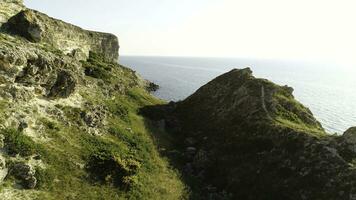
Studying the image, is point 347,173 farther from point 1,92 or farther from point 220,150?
point 1,92

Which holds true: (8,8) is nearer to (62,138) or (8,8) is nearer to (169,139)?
(62,138)

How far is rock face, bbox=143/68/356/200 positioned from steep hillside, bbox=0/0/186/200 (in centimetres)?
682

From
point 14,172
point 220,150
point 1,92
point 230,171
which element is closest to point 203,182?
point 230,171

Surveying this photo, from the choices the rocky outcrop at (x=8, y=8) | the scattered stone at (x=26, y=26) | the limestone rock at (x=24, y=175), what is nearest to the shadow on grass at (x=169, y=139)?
the limestone rock at (x=24, y=175)

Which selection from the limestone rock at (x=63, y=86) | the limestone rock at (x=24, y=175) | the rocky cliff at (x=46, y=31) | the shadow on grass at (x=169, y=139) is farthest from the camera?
the rocky cliff at (x=46, y=31)

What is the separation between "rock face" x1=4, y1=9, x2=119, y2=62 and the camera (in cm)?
5844

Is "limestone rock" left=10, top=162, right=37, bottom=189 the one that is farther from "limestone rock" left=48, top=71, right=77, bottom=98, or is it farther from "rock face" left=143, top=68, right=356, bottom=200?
"rock face" left=143, top=68, right=356, bottom=200

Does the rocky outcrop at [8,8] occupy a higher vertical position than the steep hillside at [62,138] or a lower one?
higher

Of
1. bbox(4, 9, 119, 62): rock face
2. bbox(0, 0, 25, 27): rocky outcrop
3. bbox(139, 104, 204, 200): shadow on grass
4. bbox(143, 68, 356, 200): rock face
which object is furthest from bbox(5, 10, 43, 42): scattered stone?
bbox(143, 68, 356, 200): rock face

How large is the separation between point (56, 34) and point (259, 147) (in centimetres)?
4987

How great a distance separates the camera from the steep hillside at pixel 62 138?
122 ft

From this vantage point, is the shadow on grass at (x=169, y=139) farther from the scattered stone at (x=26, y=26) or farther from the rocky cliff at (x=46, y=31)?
the scattered stone at (x=26, y=26)

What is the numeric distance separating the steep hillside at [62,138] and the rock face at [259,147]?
682cm

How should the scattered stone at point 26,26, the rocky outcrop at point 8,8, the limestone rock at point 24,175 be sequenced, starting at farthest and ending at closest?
the rocky outcrop at point 8,8
the scattered stone at point 26,26
the limestone rock at point 24,175
